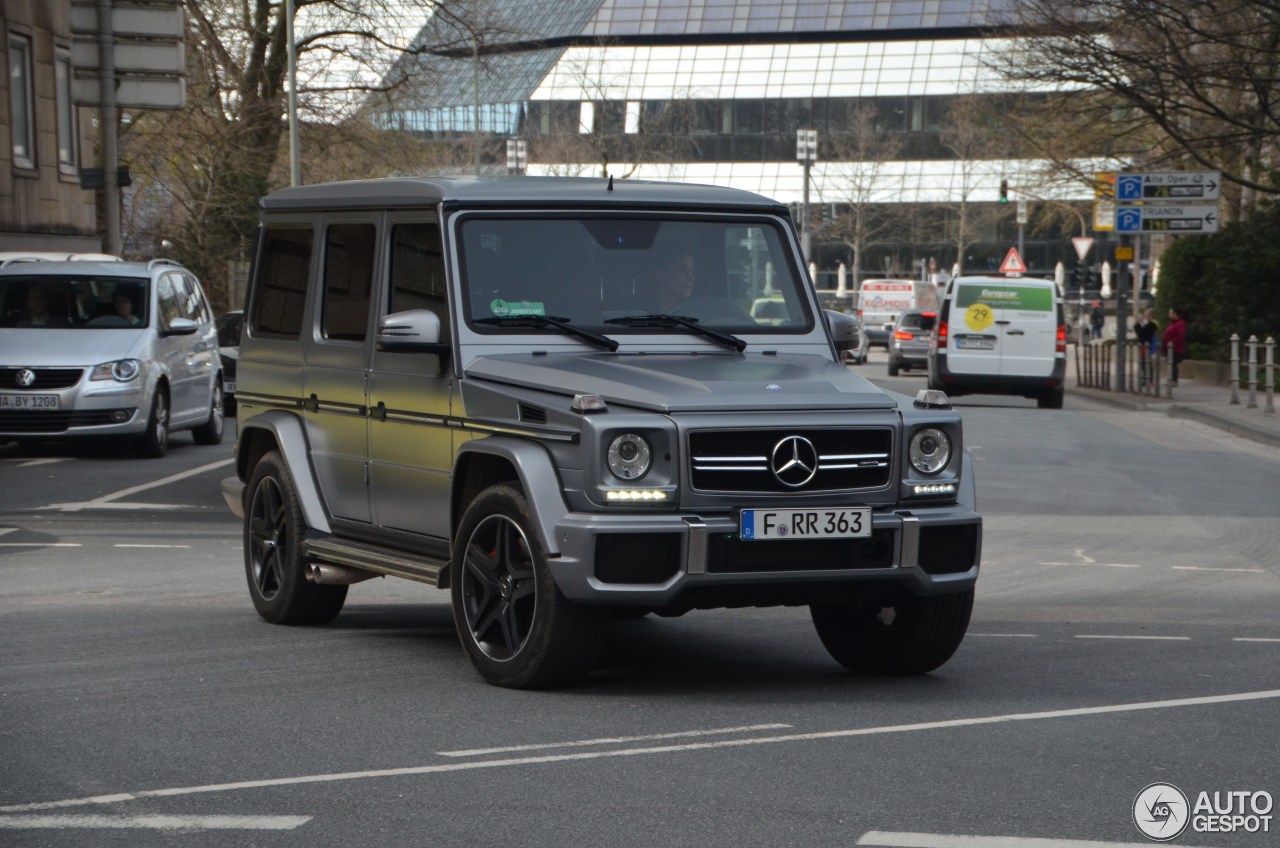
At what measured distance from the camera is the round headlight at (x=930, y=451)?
7645 mm

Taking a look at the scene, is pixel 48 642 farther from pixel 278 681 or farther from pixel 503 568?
pixel 503 568

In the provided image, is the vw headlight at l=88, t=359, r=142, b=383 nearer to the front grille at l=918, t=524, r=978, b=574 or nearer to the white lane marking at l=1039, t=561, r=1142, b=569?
the white lane marking at l=1039, t=561, r=1142, b=569

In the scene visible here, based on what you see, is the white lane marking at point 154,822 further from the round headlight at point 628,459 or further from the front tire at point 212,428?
the front tire at point 212,428

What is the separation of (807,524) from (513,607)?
1116 mm

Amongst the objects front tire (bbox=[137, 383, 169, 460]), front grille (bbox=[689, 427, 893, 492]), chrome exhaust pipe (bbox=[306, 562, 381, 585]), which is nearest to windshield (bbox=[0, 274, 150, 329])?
front tire (bbox=[137, 383, 169, 460])

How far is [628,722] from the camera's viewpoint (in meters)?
7.13

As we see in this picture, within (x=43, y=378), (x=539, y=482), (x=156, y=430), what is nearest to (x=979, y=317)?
(x=156, y=430)

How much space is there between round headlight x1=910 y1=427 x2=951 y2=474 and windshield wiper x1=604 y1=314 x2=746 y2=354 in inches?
44.5

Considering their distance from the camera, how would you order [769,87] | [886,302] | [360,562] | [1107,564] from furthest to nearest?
[769,87]
[886,302]
[1107,564]
[360,562]

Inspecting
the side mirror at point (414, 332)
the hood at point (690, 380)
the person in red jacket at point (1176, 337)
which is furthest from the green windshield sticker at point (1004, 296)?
the side mirror at point (414, 332)

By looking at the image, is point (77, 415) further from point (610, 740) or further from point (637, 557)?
point (610, 740)

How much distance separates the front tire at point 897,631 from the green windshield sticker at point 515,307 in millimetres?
1620

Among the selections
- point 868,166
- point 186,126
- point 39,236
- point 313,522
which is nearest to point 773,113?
point 868,166

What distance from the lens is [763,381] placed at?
767 centimetres
